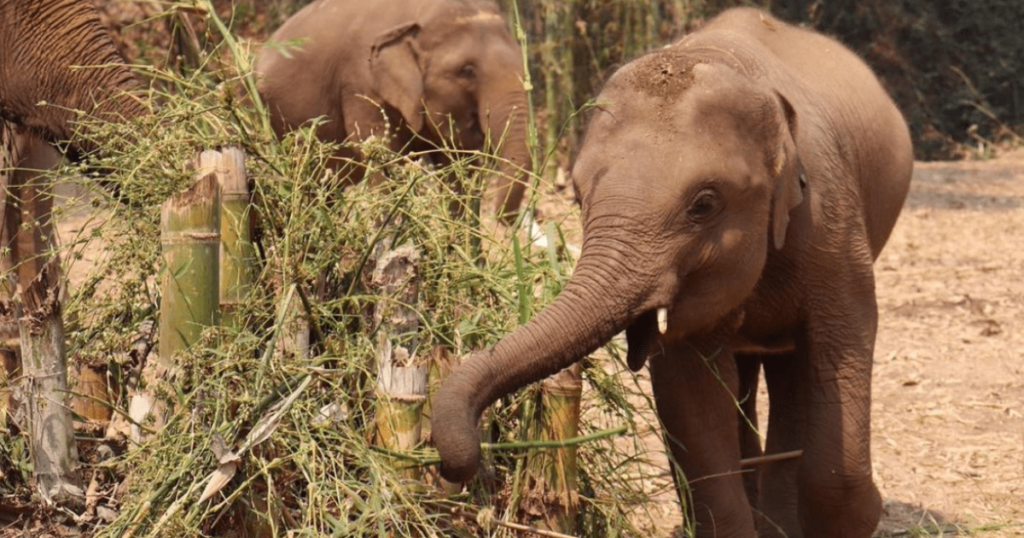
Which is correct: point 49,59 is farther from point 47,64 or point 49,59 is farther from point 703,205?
point 703,205

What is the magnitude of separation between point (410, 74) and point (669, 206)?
5.04m

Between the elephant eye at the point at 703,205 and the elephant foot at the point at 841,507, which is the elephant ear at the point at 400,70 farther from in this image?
the elephant eye at the point at 703,205

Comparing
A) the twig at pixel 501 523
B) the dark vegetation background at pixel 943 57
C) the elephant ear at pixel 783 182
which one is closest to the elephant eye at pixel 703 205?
the elephant ear at pixel 783 182

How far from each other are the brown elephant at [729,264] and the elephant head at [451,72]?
355 centimetres

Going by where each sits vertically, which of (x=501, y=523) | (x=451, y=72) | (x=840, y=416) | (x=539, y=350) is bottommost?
(x=451, y=72)

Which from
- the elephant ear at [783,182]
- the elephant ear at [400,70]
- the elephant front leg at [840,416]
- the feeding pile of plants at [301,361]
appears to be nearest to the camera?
the feeding pile of plants at [301,361]

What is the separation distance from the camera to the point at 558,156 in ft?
46.6

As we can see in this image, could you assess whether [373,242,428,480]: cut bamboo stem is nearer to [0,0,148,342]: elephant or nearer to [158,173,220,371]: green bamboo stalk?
[158,173,220,371]: green bamboo stalk

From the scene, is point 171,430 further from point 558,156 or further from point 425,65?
point 558,156

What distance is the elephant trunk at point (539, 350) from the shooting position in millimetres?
3516

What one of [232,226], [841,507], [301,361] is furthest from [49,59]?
[841,507]

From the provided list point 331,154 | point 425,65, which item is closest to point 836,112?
point 331,154

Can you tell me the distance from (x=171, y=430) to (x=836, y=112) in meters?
2.22

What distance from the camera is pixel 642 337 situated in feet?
13.5
